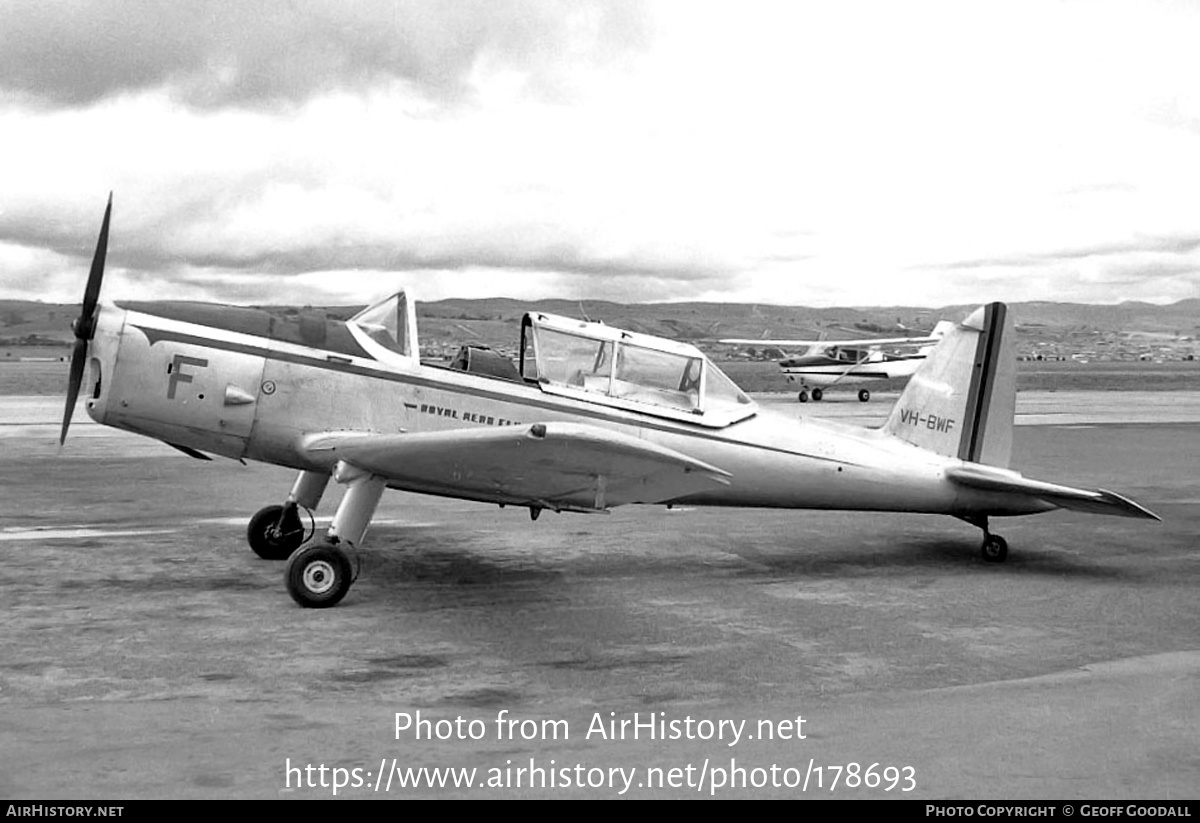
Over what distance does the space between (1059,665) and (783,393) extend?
42980 millimetres

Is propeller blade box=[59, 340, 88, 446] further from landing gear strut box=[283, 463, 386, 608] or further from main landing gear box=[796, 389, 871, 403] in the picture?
main landing gear box=[796, 389, 871, 403]

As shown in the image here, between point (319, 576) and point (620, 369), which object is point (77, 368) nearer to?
point (319, 576)

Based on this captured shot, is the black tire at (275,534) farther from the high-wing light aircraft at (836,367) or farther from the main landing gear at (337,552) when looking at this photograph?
the high-wing light aircraft at (836,367)

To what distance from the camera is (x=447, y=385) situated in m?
8.60

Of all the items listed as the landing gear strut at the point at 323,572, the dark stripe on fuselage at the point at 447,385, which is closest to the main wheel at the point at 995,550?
the dark stripe on fuselage at the point at 447,385

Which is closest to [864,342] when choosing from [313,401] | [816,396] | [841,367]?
[816,396]

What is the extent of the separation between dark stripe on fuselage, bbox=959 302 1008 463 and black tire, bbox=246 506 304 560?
5.92m

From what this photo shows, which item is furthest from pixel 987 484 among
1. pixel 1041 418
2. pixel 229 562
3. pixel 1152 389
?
pixel 1152 389

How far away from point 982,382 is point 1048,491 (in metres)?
1.28

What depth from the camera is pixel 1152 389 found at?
2012 inches

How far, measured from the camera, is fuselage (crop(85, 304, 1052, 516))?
26.4 feet
